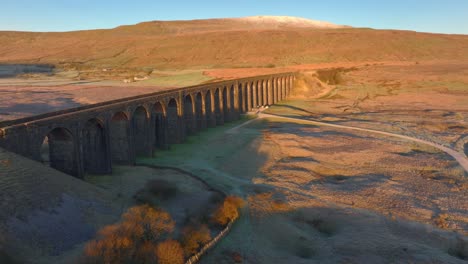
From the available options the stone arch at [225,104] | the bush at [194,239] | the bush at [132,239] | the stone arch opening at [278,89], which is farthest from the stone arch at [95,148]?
the stone arch opening at [278,89]

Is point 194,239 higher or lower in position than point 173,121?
lower

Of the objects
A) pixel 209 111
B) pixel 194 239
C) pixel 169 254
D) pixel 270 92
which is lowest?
pixel 194 239

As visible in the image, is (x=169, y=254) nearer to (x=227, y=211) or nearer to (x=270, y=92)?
(x=227, y=211)

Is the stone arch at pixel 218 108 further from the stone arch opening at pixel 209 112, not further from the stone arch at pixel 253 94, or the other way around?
the stone arch at pixel 253 94

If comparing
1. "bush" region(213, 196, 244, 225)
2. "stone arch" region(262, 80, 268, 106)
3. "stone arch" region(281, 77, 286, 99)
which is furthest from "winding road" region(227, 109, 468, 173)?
"stone arch" region(281, 77, 286, 99)

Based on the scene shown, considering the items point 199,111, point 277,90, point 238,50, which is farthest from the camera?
point 238,50

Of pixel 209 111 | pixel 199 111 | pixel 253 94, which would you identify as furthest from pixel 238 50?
pixel 199 111
